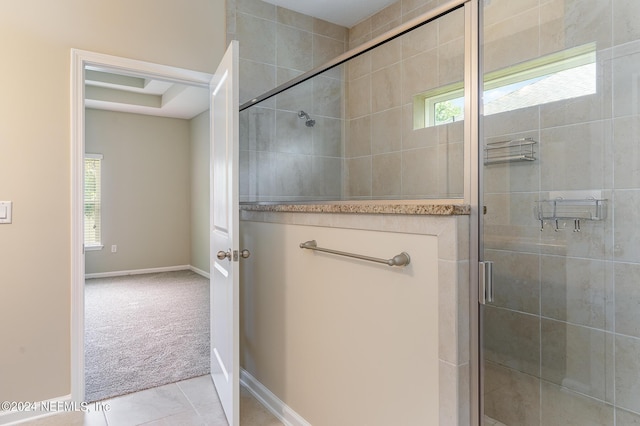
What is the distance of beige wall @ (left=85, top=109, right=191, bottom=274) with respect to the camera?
5938mm

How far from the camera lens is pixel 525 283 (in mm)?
1896

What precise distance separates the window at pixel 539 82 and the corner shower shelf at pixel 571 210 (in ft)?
1.62

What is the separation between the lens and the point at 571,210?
5.77 feet

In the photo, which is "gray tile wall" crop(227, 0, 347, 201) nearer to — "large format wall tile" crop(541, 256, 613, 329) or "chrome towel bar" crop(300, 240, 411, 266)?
"chrome towel bar" crop(300, 240, 411, 266)

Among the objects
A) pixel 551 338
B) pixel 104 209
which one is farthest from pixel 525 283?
pixel 104 209

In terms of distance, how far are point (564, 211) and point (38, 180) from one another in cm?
267

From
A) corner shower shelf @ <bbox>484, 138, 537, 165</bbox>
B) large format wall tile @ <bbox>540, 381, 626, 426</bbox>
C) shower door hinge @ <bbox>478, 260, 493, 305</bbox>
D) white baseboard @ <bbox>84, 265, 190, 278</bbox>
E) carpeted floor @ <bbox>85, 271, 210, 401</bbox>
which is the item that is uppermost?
corner shower shelf @ <bbox>484, 138, 537, 165</bbox>

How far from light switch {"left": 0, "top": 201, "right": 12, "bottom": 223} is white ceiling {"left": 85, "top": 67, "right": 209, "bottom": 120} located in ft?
10.6

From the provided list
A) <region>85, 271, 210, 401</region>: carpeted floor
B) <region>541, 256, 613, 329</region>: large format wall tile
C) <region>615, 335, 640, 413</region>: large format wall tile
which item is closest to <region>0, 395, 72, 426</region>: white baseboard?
<region>85, 271, 210, 401</region>: carpeted floor

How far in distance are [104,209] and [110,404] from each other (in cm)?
446

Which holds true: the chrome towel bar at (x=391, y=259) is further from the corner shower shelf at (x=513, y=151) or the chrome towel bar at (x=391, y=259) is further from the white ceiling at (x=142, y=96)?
the white ceiling at (x=142, y=96)

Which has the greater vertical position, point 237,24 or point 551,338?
point 237,24

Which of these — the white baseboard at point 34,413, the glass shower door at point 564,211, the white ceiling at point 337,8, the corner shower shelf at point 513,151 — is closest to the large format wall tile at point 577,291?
the glass shower door at point 564,211

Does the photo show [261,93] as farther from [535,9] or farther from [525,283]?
[525,283]
